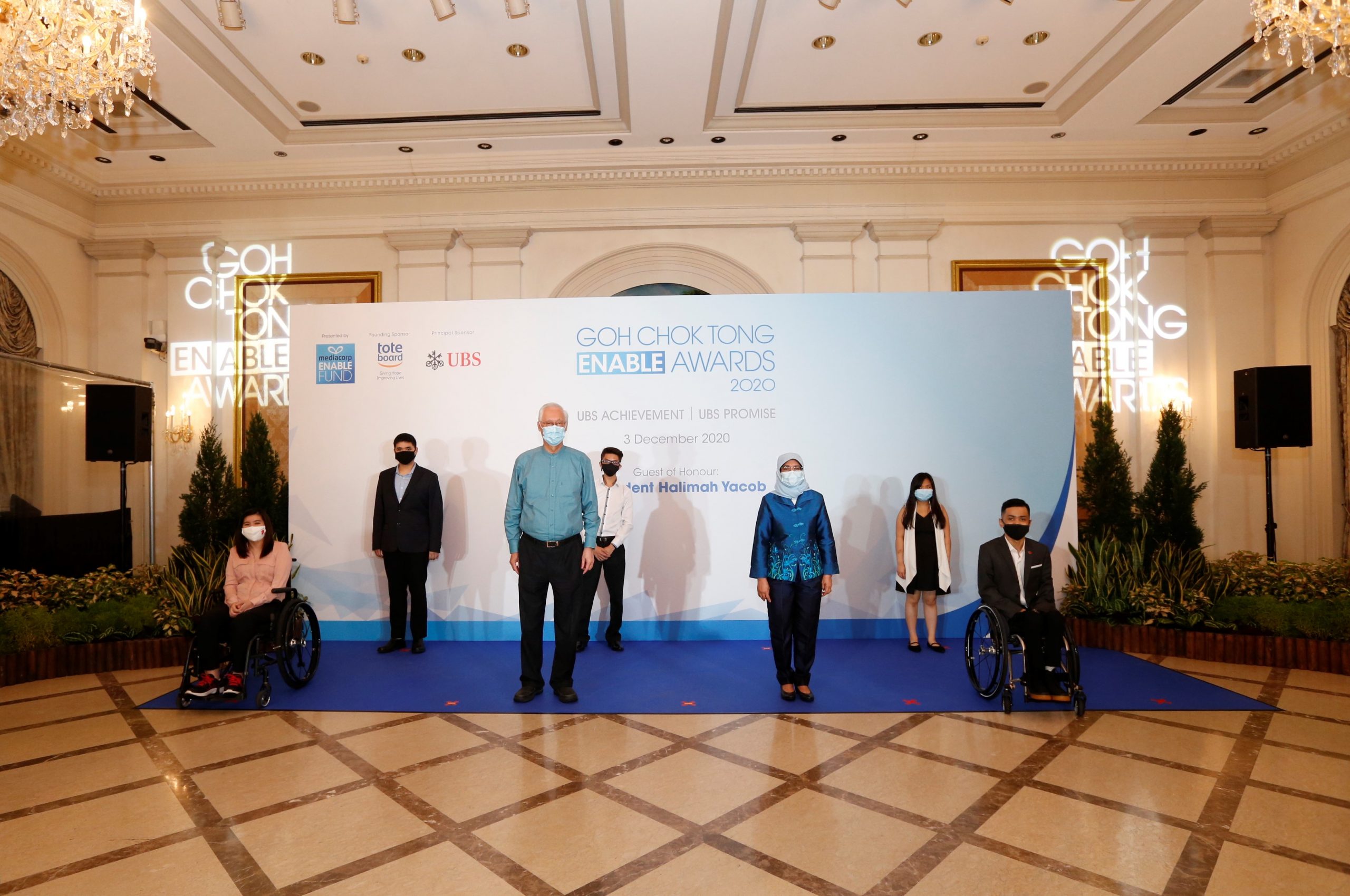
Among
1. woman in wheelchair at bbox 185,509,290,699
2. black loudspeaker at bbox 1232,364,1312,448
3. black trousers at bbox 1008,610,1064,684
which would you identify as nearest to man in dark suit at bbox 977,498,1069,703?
black trousers at bbox 1008,610,1064,684

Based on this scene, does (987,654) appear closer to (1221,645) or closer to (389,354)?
(1221,645)

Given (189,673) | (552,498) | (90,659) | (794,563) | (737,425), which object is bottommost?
(90,659)

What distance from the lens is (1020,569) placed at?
13.6 ft

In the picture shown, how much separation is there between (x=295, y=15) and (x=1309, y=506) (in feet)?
31.6

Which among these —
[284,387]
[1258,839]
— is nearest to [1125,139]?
[1258,839]

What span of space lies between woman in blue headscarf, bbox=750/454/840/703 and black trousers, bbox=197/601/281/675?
110 inches

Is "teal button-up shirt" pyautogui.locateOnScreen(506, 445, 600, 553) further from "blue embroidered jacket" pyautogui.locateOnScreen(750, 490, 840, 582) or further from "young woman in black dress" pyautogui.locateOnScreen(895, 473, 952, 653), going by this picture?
"young woman in black dress" pyautogui.locateOnScreen(895, 473, 952, 653)

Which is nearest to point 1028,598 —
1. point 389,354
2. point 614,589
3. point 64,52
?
point 614,589

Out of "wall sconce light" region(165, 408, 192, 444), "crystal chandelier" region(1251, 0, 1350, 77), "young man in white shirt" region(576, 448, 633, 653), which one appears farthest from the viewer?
"wall sconce light" region(165, 408, 192, 444)

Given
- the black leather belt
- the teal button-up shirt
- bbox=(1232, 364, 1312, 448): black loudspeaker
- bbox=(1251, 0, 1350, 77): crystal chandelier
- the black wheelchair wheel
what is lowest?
the black wheelchair wheel

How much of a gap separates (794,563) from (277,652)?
9.61 feet

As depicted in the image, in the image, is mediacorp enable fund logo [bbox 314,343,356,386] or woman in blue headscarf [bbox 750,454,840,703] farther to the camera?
mediacorp enable fund logo [bbox 314,343,356,386]

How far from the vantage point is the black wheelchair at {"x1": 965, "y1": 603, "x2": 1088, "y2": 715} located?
153 inches

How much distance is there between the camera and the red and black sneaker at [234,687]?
408cm
